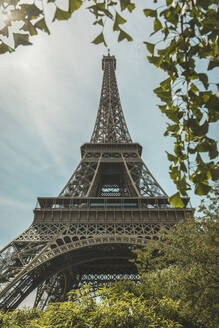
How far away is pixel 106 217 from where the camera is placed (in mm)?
19266

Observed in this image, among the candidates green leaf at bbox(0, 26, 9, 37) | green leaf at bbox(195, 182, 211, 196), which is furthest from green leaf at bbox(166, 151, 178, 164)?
green leaf at bbox(0, 26, 9, 37)

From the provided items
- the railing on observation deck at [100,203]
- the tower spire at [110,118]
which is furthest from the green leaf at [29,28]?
the tower spire at [110,118]

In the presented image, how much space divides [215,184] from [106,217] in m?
10.8

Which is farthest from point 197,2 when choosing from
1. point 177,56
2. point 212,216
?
point 212,216

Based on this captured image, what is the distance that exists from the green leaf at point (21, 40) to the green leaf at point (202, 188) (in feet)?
7.84

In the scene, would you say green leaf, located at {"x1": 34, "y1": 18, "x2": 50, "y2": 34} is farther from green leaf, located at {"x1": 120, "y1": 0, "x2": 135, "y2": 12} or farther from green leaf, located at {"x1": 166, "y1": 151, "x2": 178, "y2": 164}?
green leaf, located at {"x1": 166, "y1": 151, "x2": 178, "y2": 164}

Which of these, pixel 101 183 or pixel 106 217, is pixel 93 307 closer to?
pixel 106 217

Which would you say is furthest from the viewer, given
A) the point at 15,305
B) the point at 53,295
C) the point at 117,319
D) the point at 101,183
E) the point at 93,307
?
the point at 101,183

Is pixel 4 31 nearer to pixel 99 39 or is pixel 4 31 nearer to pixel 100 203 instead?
pixel 99 39

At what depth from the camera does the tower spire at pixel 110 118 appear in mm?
31359

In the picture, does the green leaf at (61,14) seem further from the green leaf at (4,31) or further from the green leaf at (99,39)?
the green leaf at (4,31)

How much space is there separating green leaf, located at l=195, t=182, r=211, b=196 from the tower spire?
Answer: 2774cm

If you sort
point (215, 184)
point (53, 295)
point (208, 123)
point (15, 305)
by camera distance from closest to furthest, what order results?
point (208, 123), point (215, 184), point (15, 305), point (53, 295)

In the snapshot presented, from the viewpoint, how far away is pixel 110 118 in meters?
34.4
